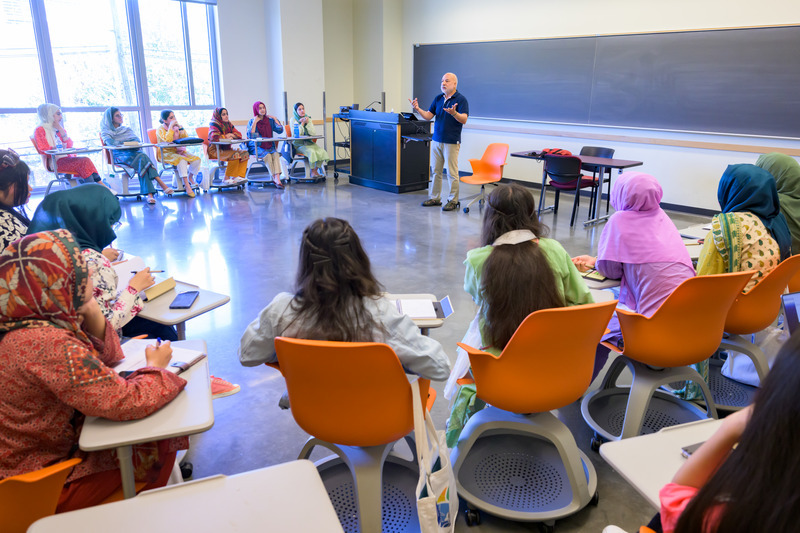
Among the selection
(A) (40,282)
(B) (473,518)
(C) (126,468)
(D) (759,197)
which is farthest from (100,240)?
(D) (759,197)

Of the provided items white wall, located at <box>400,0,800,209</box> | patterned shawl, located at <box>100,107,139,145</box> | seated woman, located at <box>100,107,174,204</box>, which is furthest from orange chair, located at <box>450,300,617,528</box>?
patterned shawl, located at <box>100,107,139,145</box>

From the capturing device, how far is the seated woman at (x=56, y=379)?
1.23 metres

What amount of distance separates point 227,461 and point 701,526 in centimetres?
189

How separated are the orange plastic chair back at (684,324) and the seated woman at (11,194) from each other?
2727 mm

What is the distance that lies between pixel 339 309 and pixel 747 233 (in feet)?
6.38

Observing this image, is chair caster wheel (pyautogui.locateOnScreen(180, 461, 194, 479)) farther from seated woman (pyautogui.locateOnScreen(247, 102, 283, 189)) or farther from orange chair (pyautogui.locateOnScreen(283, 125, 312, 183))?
orange chair (pyautogui.locateOnScreen(283, 125, 312, 183))

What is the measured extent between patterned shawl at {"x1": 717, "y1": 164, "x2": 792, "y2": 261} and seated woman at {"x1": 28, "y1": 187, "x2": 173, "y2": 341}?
2.71 meters

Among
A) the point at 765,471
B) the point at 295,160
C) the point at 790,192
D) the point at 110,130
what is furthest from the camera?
the point at 295,160

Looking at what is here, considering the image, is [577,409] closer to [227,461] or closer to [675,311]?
[675,311]

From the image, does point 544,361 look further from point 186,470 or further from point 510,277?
point 186,470

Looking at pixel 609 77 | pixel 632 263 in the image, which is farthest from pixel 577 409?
pixel 609 77

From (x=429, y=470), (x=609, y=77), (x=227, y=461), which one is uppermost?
(x=609, y=77)

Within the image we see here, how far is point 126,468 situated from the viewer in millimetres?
1361

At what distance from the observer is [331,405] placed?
59.8 inches
